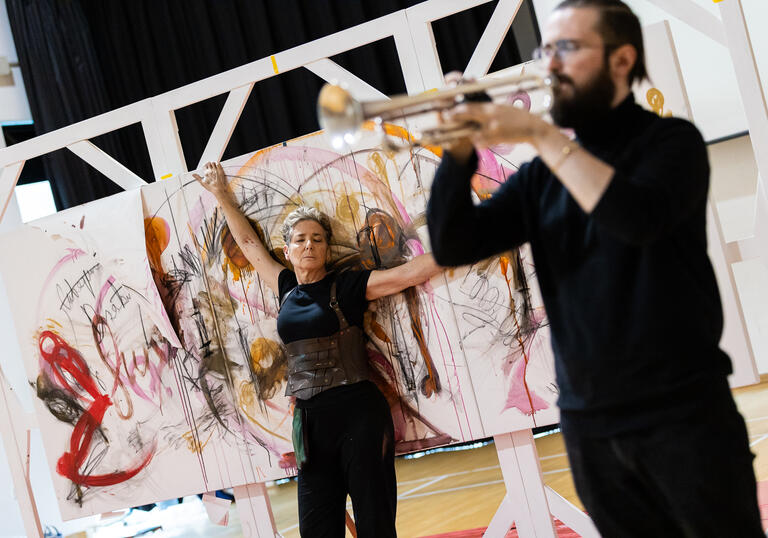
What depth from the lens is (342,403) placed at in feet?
9.12

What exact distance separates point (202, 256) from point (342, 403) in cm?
91

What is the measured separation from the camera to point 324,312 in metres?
2.84

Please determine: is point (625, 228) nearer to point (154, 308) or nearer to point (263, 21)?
point (154, 308)

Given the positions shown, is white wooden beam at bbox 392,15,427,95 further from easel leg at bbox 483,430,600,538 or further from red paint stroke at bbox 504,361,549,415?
easel leg at bbox 483,430,600,538

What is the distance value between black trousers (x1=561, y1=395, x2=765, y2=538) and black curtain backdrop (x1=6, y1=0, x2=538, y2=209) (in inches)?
180

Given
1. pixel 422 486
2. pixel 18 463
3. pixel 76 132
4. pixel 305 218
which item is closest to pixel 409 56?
pixel 305 218

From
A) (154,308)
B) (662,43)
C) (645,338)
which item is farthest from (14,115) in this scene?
(645,338)

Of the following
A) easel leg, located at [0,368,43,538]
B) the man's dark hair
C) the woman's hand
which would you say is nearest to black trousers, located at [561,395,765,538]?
the man's dark hair

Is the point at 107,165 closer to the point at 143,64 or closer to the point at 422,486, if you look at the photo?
the point at 143,64

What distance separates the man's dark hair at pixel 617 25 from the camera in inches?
54.6

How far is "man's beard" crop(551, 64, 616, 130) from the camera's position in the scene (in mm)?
1380

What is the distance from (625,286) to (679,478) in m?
0.32

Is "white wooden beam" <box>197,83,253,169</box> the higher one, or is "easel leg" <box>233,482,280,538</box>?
"white wooden beam" <box>197,83,253,169</box>

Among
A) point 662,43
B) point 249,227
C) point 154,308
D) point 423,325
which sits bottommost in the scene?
point 423,325
